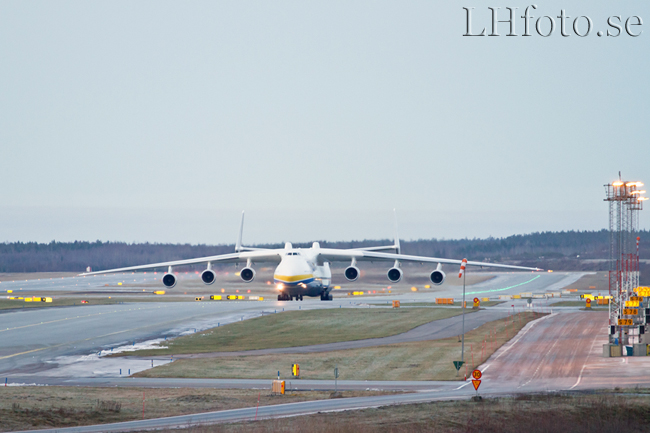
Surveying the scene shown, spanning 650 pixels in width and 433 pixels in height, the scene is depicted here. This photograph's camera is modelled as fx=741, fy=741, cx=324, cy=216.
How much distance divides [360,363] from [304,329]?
1332cm

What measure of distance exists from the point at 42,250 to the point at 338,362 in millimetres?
158379

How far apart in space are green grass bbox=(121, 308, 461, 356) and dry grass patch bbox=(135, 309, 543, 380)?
13.6 feet

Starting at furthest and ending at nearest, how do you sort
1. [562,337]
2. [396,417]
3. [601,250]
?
[601,250] < [562,337] < [396,417]

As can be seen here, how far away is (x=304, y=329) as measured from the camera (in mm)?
47938

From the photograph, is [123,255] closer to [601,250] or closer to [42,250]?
[42,250]

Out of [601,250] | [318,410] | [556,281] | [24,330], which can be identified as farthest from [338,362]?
[601,250]

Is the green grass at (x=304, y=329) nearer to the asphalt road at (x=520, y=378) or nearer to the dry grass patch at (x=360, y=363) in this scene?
the dry grass patch at (x=360, y=363)

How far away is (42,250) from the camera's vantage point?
178125 mm

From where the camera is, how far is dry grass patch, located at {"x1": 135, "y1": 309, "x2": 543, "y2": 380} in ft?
106

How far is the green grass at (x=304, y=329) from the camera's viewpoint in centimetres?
4150

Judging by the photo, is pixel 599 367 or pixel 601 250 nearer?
A: pixel 599 367

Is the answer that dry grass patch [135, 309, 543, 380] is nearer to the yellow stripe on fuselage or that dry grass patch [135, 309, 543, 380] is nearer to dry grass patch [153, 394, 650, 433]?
dry grass patch [153, 394, 650, 433]

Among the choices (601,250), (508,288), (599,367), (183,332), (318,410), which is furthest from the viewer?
(601,250)

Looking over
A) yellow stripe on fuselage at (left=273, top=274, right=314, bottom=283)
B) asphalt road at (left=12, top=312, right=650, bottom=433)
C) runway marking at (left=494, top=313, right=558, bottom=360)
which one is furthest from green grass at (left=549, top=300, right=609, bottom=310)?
yellow stripe on fuselage at (left=273, top=274, right=314, bottom=283)
